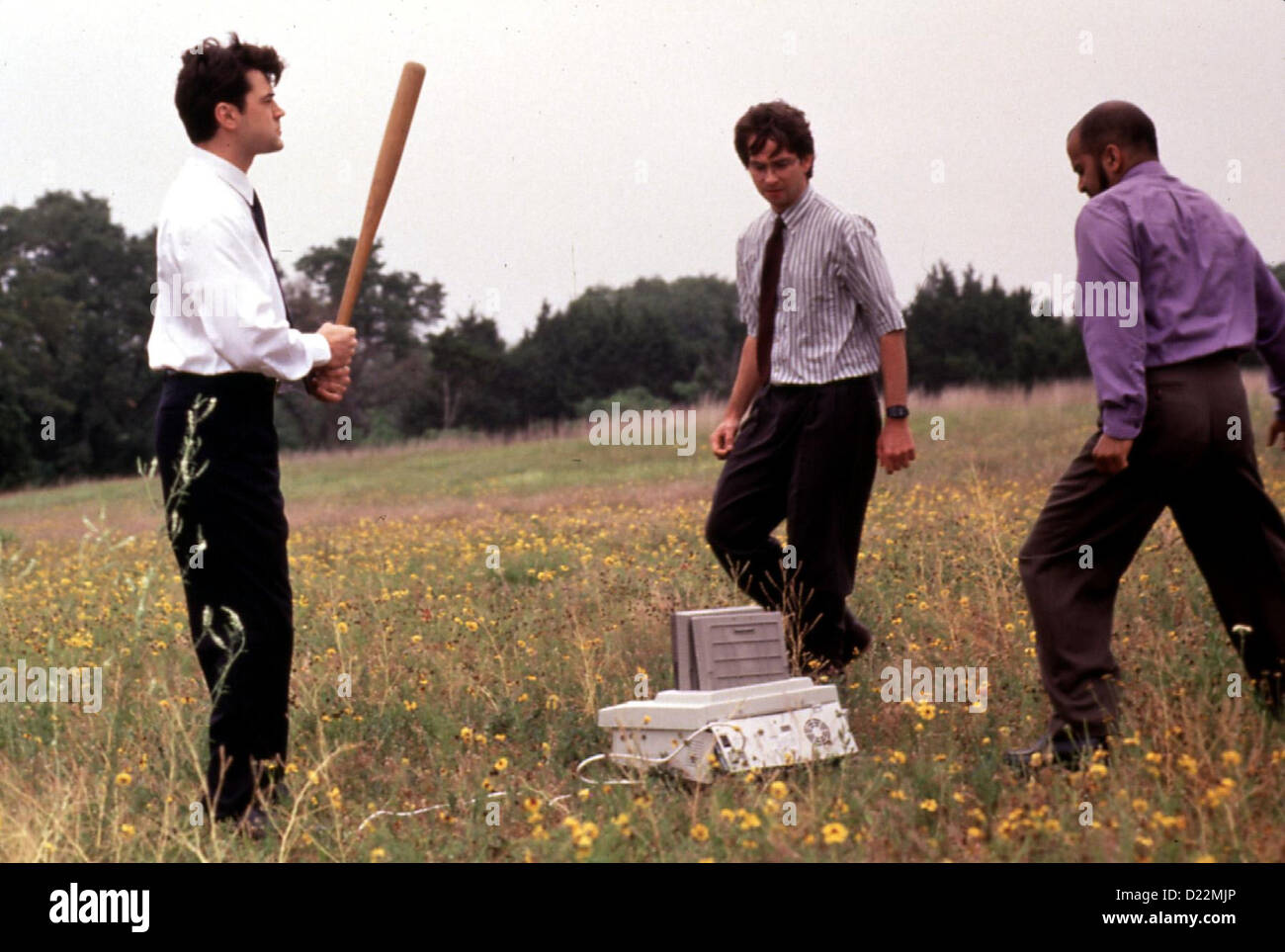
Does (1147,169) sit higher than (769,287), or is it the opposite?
(1147,169)

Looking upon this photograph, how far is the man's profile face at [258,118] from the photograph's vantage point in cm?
446

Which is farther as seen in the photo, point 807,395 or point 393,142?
point 807,395

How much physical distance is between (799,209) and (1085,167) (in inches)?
55.0

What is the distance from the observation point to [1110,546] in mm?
4734

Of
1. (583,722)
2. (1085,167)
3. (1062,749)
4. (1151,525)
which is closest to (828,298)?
(1085,167)

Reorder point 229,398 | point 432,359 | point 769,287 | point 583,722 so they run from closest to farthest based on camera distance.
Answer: point 229,398 < point 583,722 < point 769,287 < point 432,359

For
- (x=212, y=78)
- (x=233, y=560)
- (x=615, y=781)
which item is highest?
(x=212, y=78)

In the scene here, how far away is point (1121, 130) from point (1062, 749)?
80.0 inches

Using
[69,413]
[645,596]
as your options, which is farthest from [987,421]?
[69,413]

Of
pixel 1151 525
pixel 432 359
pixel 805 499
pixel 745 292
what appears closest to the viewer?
pixel 1151 525

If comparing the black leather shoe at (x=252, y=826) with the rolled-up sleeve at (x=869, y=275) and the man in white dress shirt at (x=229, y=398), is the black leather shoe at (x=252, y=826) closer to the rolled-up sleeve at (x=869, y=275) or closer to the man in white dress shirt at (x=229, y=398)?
the man in white dress shirt at (x=229, y=398)

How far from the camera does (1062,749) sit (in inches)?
187

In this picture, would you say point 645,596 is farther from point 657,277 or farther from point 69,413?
point 657,277

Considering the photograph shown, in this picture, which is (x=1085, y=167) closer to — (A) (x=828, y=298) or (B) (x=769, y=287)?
(A) (x=828, y=298)
